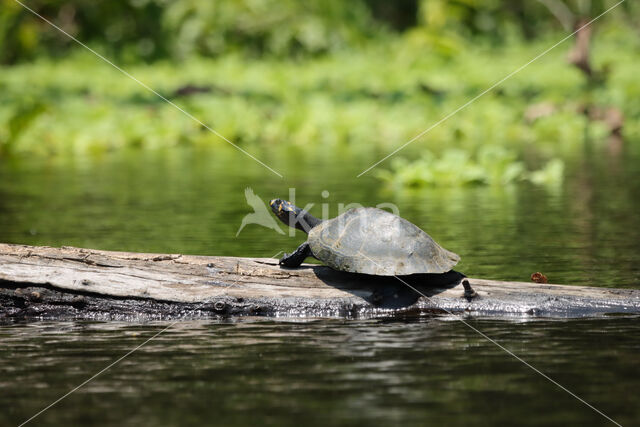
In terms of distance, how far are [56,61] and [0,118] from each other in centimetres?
1098

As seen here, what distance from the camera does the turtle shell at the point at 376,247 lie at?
6.56 metres

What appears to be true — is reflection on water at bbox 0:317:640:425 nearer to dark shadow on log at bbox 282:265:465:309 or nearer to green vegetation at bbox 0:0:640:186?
dark shadow on log at bbox 282:265:465:309

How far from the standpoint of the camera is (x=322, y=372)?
5.30 meters

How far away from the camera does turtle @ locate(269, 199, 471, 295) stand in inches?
259

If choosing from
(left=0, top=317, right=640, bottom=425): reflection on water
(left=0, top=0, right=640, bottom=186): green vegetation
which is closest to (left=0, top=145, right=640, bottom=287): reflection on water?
(left=0, top=0, right=640, bottom=186): green vegetation

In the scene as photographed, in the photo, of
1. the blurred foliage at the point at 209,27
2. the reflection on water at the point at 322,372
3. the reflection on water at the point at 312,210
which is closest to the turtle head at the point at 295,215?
the reflection on water at the point at 322,372

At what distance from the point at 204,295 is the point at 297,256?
2.20 ft

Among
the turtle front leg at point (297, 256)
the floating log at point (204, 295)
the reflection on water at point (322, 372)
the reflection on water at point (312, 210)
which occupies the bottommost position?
the reflection on water at point (322, 372)

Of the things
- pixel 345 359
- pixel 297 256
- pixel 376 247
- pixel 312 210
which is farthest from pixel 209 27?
pixel 345 359

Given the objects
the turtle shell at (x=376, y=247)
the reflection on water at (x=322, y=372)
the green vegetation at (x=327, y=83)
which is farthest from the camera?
the green vegetation at (x=327, y=83)

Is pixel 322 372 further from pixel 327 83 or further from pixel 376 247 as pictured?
pixel 327 83

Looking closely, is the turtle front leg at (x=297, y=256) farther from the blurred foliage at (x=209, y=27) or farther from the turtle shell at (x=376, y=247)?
the blurred foliage at (x=209, y=27)

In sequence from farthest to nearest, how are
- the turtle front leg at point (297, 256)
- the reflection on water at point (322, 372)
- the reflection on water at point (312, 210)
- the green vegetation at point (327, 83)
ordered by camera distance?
the green vegetation at point (327, 83) → the reflection on water at point (312, 210) → the turtle front leg at point (297, 256) → the reflection on water at point (322, 372)

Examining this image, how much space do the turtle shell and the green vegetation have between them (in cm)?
817
